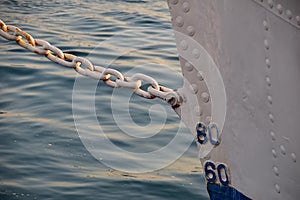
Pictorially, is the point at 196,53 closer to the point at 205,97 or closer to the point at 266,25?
the point at 205,97

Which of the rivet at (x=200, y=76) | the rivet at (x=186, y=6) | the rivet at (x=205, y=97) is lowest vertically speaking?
the rivet at (x=205, y=97)

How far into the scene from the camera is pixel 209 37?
10.0ft

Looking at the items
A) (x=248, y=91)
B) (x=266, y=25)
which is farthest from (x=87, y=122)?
(x=266, y=25)

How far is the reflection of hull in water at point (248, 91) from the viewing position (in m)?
2.74

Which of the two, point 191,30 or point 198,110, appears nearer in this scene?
point 191,30

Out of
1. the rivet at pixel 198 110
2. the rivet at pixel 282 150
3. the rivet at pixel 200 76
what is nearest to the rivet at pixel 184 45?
the rivet at pixel 200 76

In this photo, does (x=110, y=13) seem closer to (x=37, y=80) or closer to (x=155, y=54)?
(x=155, y=54)

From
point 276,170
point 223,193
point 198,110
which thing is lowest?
point 223,193

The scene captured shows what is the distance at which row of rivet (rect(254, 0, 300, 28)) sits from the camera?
2.62 metres

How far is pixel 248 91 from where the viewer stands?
9.67ft

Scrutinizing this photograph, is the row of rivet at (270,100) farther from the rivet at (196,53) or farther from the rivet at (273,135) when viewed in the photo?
the rivet at (196,53)

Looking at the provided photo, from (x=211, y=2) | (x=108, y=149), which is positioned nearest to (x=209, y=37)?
(x=211, y=2)

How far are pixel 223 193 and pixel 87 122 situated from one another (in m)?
3.39

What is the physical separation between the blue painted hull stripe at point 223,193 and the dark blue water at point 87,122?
2.06 m
